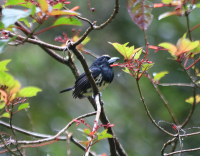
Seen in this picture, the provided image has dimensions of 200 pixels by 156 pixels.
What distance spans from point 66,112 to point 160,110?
155 centimetres

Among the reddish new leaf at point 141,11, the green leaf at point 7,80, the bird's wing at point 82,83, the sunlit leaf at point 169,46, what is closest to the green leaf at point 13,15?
the green leaf at point 7,80

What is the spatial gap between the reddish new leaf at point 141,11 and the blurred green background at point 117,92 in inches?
89.3

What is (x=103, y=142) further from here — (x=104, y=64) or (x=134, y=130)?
(x=104, y=64)

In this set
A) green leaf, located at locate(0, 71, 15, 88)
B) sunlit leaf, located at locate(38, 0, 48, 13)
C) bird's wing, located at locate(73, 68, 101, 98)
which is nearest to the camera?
sunlit leaf, located at locate(38, 0, 48, 13)

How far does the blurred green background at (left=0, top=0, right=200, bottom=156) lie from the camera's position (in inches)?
132

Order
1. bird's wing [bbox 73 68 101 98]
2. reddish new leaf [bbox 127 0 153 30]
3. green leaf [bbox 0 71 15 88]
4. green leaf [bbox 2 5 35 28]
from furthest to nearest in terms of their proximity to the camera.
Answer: bird's wing [bbox 73 68 101 98], reddish new leaf [bbox 127 0 153 30], green leaf [bbox 0 71 15 88], green leaf [bbox 2 5 35 28]

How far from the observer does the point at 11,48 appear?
155 inches

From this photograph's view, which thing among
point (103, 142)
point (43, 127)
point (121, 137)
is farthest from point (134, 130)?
point (43, 127)

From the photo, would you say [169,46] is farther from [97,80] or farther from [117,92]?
[117,92]

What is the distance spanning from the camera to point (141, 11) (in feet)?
3.61

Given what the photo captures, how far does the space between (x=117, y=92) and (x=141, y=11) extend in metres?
3.13

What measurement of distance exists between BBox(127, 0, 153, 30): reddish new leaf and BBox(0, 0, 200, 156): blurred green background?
7.44 feet

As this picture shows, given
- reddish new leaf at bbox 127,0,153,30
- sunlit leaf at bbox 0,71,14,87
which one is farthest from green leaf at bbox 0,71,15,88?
reddish new leaf at bbox 127,0,153,30

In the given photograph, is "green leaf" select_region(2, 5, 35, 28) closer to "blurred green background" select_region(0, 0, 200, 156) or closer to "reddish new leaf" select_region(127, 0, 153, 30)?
"reddish new leaf" select_region(127, 0, 153, 30)
